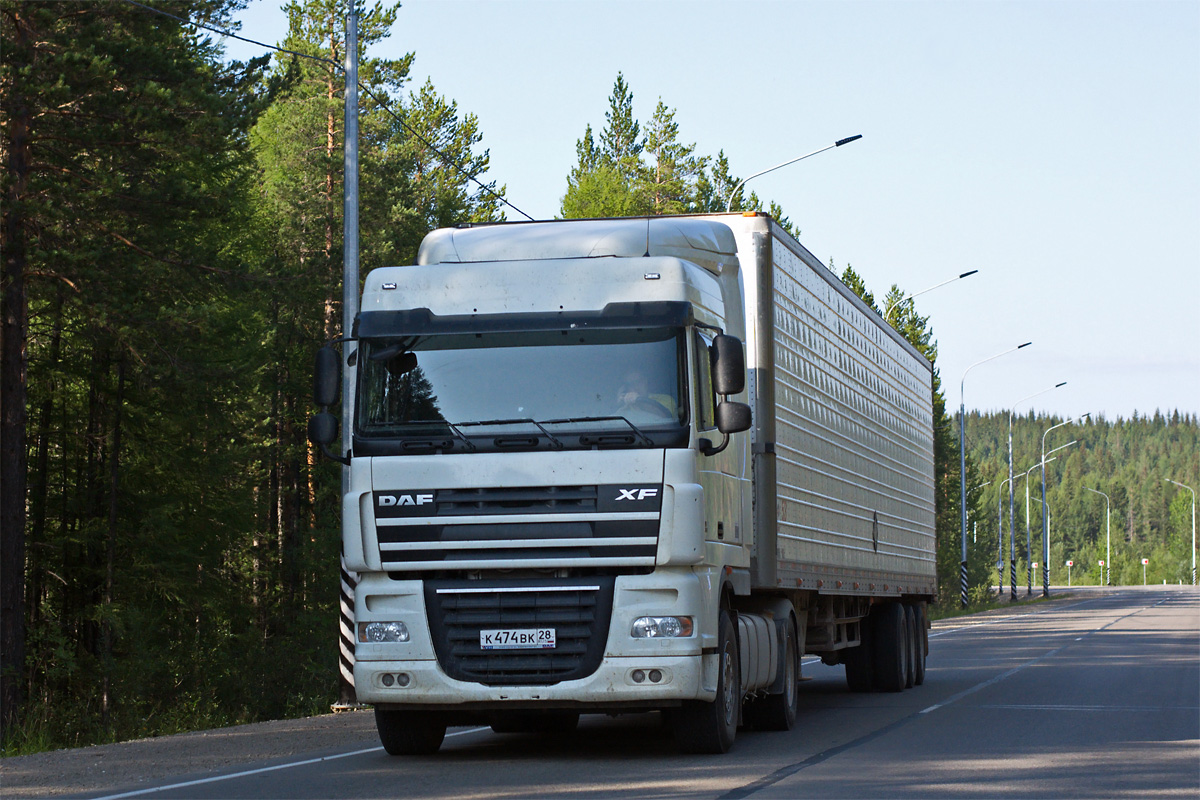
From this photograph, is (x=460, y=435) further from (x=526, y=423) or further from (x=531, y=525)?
(x=531, y=525)

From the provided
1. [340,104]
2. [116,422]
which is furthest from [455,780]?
[340,104]

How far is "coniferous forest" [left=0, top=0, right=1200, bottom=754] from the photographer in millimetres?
22812

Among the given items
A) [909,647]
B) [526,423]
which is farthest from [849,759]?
[909,647]

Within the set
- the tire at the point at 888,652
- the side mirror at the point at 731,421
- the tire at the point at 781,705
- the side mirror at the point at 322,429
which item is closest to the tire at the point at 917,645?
the tire at the point at 888,652

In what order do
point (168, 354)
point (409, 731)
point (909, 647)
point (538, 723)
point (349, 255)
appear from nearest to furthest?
point (409, 731) < point (538, 723) < point (349, 255) < point (909, 647) < point (168, 354)

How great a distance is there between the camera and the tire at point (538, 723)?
46.2ft

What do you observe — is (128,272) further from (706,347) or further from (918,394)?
(706,347)

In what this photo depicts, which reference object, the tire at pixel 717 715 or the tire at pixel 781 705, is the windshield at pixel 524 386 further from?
the tire at pixel 781 705

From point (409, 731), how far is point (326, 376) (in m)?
2.95

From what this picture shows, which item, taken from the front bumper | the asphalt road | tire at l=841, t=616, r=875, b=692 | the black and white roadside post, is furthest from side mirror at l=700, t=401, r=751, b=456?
tire at l=841, t=616, r=875, b=692

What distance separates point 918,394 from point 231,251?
21.3m

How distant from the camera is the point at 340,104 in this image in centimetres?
4362

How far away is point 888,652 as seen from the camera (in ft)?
64.3

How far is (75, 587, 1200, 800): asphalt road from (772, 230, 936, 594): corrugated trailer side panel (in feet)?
5.10
